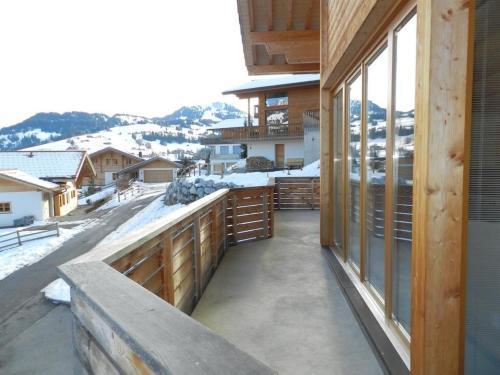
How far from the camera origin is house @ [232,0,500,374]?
5.21 feet

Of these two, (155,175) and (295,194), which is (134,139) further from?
(295,194)

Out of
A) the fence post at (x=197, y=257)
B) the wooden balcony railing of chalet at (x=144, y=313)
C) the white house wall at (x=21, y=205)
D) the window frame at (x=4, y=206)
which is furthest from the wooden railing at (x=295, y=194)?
the window frame at (x=4, y=206)

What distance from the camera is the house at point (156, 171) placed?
40188mm

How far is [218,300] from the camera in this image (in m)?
3.62

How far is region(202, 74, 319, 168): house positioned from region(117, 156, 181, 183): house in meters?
15.3

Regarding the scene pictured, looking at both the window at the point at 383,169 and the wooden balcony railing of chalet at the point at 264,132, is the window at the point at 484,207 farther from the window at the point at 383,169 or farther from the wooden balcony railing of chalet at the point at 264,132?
the wooden balcony railing of chalet at the point at 264,132

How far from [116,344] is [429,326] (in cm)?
132

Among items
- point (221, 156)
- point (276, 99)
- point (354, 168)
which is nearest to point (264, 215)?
point (354, 168)

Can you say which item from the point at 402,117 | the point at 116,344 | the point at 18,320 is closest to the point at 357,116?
the point at 402,117

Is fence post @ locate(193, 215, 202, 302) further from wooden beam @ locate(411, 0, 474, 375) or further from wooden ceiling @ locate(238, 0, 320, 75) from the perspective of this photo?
wooden ceiling @ locate(238, 0, 320, 75)

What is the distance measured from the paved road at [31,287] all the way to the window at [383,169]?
2.16 meters

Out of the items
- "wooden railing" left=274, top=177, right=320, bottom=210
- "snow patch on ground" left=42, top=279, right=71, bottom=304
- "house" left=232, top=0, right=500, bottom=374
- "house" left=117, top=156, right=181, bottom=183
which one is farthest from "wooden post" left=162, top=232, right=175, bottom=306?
"house" left=117, top=156, right=181, bottom=183

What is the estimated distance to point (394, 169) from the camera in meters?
2.48

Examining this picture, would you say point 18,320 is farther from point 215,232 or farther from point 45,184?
point 45,184
